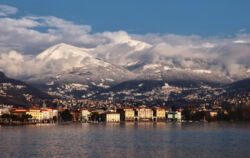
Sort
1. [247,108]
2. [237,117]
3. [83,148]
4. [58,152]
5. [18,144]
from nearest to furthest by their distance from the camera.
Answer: [58,152], [83,148], [18,144], [247,108], [237,117]

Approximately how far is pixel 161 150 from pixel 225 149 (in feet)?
29.6

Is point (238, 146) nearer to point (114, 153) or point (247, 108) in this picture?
point (114, 153)

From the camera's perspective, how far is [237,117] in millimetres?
190375

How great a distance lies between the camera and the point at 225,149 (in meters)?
70.9

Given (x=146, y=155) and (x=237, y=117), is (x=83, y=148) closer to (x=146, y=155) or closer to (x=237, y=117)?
(x=146, y=155)

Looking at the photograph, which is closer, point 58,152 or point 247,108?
point 58,152

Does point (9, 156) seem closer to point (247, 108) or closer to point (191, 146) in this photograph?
point (191, 146)

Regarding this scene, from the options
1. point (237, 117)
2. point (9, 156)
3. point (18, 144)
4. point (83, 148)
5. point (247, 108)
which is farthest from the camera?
point (237, 117)

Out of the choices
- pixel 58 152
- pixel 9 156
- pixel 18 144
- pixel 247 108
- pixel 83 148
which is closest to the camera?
pixel 9 156

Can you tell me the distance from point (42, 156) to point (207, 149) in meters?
23.1

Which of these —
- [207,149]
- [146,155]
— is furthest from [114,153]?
[207,149]

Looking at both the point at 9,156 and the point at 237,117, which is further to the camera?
the point at 237,117

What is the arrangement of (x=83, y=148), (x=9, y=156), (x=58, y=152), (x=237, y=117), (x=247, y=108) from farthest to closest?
(x=237, y=117) < (x=247, y=108) < (x=83, y=148) < (x=58, y=152) < (x=9, y=156)

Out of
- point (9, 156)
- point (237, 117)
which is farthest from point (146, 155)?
point (237, 117)
